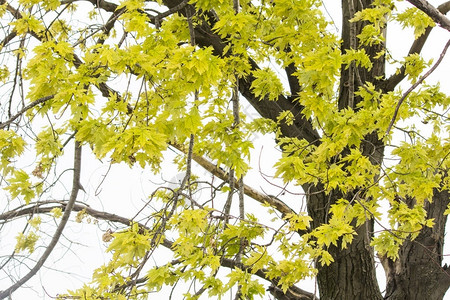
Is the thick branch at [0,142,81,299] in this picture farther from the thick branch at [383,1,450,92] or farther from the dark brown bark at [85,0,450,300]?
the thick branch at [383,1,450,92]

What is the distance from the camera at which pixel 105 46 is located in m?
2.53

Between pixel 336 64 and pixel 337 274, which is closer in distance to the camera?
pixel 336 64

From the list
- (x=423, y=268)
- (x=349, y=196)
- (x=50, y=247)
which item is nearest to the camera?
(x=50, y=247)

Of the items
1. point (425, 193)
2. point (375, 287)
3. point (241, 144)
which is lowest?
point (375, 287)

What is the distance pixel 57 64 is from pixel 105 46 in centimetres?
29

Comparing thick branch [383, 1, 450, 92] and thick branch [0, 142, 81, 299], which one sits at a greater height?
thick branch [383, 1, 450, 92]

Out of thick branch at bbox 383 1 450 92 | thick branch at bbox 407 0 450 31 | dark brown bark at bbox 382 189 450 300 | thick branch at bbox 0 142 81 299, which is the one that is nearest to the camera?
thick branch at bbox 407 0 450 31

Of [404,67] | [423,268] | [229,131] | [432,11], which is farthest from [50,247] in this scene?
[423,268]

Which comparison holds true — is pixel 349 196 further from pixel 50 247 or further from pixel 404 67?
pixel 50 247

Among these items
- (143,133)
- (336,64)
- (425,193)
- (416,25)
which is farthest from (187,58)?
(416,25)

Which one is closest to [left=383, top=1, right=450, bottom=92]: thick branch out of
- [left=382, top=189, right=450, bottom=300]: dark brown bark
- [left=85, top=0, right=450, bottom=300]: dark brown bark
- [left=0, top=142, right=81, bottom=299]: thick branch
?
[left=85, top=0, right=450, bottom=300]: dark brown bark

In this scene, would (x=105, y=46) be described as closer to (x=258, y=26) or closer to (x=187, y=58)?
(x=187, y=58)

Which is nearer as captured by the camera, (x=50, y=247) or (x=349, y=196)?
(x=50, y=247)

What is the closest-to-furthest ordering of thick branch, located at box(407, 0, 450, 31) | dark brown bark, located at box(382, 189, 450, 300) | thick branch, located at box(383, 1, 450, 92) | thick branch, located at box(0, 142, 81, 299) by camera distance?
thick branch, located at box(407, 0, 450, 31) < thick branch, located at box(0, 142, 81, 299) < thick branch, located at box(383, 1, 450, 92) < dark brown bark, located at box(382, 189, 450, 300)
